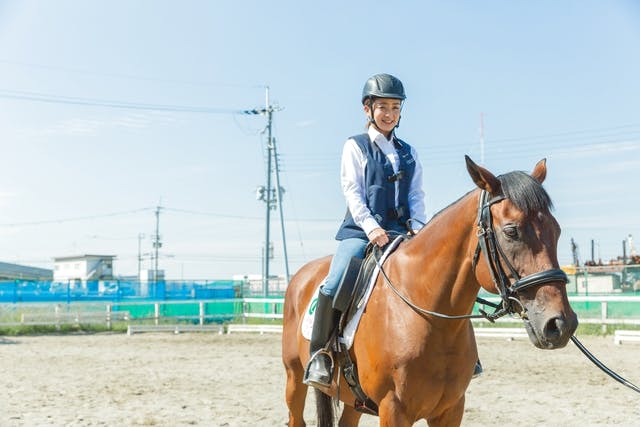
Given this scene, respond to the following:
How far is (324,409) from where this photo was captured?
5488mm

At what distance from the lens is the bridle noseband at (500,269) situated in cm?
317

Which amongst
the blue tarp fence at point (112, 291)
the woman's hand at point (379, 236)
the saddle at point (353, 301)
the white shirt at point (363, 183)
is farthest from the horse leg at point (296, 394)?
the blue tarp fence at point (112, 291)

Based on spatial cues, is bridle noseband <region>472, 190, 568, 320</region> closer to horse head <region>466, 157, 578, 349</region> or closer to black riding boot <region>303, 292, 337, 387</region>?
horse head <region>466, 157, 578, 349</region>

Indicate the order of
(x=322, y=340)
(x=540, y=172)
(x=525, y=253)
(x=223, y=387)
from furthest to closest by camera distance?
(x=223, y=387) < (x=322, y=340) < (x=540, y=172) < (x=525, y=253)

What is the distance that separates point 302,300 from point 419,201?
1.49 m

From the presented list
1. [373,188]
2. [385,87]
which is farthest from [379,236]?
[385,87]

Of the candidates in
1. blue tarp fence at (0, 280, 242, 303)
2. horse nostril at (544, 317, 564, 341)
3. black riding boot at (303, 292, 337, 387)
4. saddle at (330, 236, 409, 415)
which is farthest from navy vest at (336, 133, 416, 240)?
blue tarp fence at (0, 280, 242, 303)

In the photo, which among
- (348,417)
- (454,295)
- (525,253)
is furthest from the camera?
(348,417)

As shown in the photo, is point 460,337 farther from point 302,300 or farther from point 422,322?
point 302,300

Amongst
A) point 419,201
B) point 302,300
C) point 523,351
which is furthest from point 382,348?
point 523,351

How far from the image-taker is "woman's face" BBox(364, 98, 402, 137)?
473 cm

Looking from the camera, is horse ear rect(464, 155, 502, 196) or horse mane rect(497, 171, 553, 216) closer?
horse mane rect(497, 171, 553, 216)

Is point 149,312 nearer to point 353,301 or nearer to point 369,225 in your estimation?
point 353,301

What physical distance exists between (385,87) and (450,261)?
4.63ft
